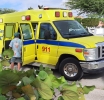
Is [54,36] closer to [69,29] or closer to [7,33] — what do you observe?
[69,29]

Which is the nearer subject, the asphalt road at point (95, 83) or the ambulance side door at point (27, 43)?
the asphalt road at point (95, 83)

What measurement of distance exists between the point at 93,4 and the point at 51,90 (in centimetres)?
3035

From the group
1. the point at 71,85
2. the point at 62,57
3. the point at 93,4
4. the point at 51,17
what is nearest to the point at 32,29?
the point at 51,17

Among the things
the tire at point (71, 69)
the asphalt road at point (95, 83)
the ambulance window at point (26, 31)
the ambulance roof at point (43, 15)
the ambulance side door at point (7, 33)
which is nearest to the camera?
the asphalt road at point (95, 83)

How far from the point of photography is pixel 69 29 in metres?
7.12

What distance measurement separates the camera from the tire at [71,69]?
6.52 m

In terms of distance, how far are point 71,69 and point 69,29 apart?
4.29 feet

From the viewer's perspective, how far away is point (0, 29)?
8.48 meters

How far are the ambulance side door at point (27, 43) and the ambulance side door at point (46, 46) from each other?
0.64 feet

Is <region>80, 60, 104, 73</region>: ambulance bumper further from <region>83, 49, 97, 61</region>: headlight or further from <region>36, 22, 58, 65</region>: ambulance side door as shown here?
<region>36, 22, 58, 65</region>: ambulance side door

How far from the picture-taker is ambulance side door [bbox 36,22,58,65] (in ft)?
22.7

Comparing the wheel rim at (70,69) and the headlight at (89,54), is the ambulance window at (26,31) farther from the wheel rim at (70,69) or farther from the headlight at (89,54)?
the headlight at (89,54)

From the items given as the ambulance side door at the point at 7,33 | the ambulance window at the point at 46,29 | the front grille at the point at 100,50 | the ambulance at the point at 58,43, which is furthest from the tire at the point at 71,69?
the ambulance side door at the point at 7,33

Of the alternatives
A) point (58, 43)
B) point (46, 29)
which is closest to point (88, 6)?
point (46, 29)
